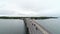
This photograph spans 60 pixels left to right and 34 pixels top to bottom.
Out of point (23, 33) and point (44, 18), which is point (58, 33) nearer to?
point (23, 33)

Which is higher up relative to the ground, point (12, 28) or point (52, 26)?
point (52, 26)

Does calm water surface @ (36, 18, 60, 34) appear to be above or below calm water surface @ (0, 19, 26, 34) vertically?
above

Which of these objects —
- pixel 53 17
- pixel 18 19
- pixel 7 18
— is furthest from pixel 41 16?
pixel 7 18

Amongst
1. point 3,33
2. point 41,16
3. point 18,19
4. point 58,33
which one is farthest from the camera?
point 41,16

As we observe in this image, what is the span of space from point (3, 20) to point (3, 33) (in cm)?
1406

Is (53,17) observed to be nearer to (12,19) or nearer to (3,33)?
(12,19)

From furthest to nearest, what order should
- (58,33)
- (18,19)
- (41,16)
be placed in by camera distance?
(41,16), (18,19), (58,33)

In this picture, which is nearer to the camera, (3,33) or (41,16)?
(3,33)

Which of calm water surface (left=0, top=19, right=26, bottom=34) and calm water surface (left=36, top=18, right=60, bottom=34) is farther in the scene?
calm water surface (left=0, top=19, right=26, bottom=34)

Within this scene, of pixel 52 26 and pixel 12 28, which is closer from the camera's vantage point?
pixel 12 28

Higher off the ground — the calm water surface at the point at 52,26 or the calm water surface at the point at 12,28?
the calm water surface at the point at 52,26

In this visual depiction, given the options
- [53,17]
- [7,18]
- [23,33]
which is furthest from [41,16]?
[23,33]

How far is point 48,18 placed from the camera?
31.0m

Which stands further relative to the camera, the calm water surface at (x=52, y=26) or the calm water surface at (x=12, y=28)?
the calm water surface at (x=12, y=28)
